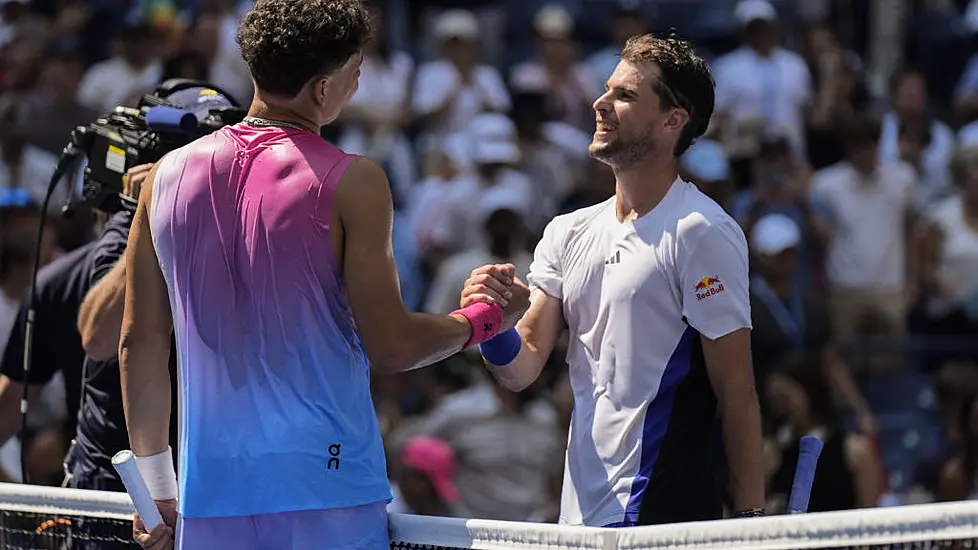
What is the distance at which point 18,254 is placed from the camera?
8.54 metres

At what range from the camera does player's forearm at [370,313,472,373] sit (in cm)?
349

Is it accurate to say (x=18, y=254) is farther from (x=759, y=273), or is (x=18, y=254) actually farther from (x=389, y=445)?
(x=759, y=273)

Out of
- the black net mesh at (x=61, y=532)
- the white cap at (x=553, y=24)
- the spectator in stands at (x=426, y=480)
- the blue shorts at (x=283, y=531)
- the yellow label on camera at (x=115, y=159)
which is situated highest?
the yellow label on camera at (x=115, y=159)

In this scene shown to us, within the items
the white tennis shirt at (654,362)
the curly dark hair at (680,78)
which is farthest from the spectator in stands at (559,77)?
the white tennis shirt at (654,362)

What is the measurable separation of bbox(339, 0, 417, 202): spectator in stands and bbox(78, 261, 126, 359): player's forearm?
22.5 ft

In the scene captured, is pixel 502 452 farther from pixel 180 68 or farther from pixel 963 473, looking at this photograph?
pixel 180 68

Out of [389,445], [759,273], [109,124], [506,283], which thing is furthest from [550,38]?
[506,283]

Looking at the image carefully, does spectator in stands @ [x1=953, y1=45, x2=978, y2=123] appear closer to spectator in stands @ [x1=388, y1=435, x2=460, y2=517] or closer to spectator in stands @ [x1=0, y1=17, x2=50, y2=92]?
spectator in stands @ [x1=388, y1=435, x2=460, y2=517]

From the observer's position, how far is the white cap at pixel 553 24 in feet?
39.9

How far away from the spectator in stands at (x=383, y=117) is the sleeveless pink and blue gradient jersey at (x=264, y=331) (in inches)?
300

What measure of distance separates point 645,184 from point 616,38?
334 inches

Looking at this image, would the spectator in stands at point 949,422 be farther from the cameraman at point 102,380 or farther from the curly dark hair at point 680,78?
the cameraman at point 102,380

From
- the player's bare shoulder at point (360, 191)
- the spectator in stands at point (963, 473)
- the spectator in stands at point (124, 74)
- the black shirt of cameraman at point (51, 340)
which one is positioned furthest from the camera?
the spectator in stands at point (124, 74)

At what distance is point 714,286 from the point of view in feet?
13.5
